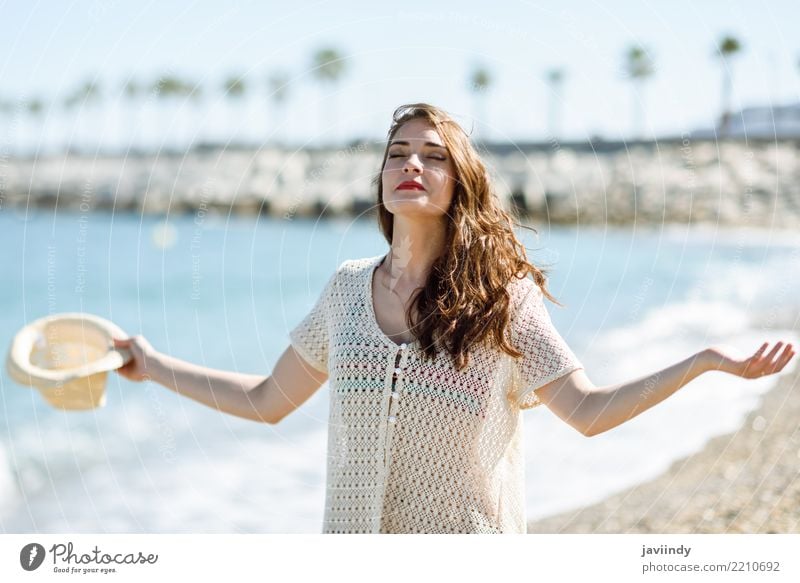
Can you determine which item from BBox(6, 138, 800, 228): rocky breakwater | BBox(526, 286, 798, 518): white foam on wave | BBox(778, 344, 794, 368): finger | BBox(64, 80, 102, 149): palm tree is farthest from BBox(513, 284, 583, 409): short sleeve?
BBox(64, 80, 102, 149): palm tree

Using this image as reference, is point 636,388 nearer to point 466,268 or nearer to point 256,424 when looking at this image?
point 466,268

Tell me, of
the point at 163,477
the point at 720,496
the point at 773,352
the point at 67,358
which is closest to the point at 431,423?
the point at 773,352

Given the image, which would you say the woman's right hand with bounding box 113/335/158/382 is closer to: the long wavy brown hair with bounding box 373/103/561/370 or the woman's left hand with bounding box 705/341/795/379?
the long wavy brown hair with bounding box 373/103/561/370

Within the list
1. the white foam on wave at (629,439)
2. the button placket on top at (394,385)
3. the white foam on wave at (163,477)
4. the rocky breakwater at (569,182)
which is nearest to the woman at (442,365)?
the button placket on top at (394,385)

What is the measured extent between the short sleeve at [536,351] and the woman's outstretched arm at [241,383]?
676 mm

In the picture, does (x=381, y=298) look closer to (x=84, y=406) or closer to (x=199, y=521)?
(x=84, y=406)

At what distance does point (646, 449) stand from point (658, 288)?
530 inches

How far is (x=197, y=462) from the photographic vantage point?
9805 mm

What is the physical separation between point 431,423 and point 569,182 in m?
34.3

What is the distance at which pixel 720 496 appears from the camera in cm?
625

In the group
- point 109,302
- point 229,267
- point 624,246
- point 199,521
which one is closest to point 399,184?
point 199,521

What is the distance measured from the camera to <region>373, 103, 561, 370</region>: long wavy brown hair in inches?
112

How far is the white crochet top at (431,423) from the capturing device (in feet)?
9.41

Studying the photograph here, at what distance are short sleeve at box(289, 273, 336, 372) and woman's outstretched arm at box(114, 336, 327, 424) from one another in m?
0.04
